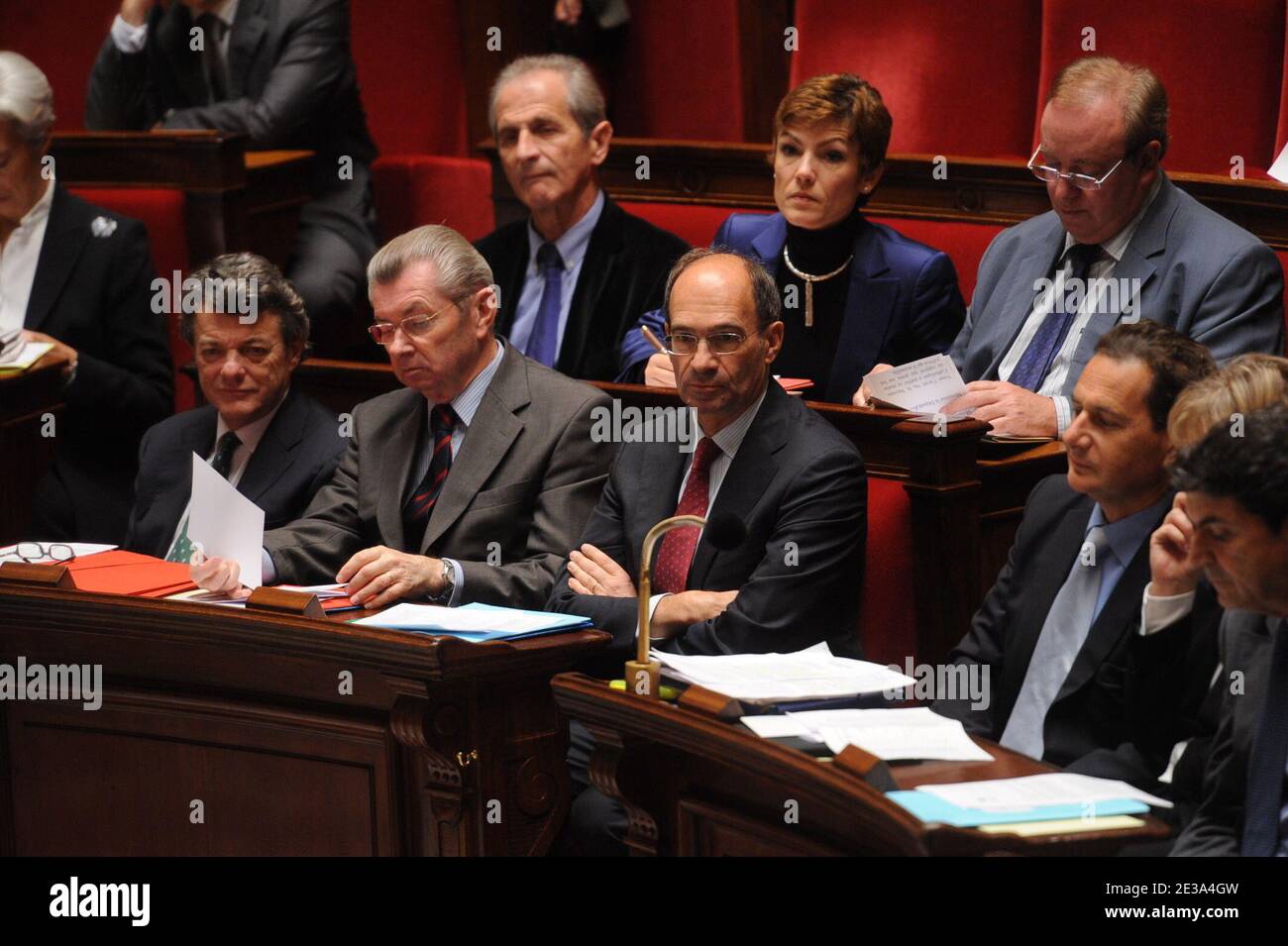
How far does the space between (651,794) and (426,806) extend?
1.33ft

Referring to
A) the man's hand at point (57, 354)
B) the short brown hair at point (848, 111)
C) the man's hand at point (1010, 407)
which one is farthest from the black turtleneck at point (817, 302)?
the man's hand at point (57, 354)

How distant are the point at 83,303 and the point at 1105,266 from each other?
234 centimetres

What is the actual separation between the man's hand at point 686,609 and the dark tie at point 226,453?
3.52 ft

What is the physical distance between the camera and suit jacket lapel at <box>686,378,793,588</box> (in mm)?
2777

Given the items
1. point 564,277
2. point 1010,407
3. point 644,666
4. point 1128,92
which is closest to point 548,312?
point 564,277

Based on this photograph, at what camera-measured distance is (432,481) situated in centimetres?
315

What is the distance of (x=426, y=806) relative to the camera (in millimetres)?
2584

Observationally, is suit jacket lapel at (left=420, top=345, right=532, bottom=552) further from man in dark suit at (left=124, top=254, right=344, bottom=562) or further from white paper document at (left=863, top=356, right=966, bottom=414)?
white paper document at (left=863, top=356, right=966, bottom=414)

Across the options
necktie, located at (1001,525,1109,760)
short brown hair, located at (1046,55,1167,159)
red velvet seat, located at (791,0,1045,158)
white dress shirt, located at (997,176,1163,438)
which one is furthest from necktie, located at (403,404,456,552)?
red velvet seat, located at (791,0,1045,158)

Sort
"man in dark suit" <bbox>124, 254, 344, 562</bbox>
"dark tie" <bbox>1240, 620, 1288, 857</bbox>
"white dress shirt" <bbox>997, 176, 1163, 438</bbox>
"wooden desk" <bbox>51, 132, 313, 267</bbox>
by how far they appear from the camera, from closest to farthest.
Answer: "dark tie" <bbox>1240, 620, 1288, 857</bbox> < "white dress shirt" <bbox>997, 176, 1163, 438</bbox> < "man in dark suit" <bbox>124, 254, 344, 562</bbox> < "wooden desk" <bbox>51, 132, 313, 267</bbox>

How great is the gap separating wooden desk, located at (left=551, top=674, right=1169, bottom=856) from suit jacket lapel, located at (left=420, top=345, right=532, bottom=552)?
0.75 m

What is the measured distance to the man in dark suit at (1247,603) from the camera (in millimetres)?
1923

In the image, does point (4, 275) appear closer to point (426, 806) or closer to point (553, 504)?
point (553, 504)

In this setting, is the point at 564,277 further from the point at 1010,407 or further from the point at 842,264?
the point at 1010,407
